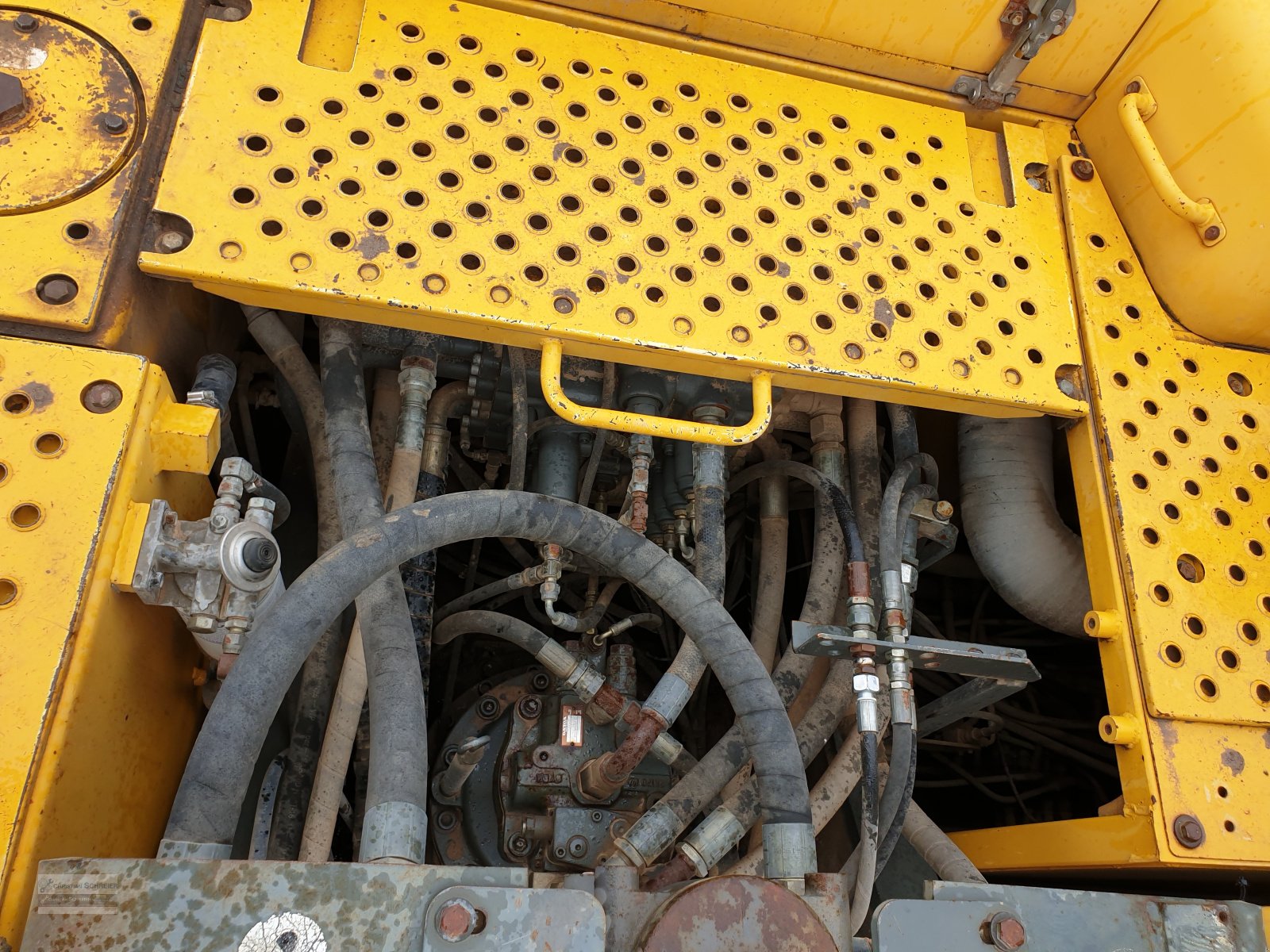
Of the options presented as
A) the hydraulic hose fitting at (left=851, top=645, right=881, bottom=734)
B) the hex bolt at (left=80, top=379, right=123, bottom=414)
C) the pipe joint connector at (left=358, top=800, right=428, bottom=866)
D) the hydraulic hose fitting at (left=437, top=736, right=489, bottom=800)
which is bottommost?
the pipe joint connector at (left=358, top=800, right=428, bottom=866)

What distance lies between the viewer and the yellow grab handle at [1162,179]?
5.46 feet

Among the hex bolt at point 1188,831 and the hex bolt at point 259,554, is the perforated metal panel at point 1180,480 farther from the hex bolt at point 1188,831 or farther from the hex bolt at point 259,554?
the hex bolt at point 259,554

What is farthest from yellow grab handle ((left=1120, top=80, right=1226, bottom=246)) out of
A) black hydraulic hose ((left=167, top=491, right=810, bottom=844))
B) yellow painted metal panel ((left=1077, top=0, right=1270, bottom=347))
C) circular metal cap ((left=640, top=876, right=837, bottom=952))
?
circular metal cap ((left=640, top=876, right=837, bottom=952))

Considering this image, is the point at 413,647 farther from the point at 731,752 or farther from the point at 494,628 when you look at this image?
the point at 731,752

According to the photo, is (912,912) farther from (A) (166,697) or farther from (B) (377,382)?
(B) (377,382)

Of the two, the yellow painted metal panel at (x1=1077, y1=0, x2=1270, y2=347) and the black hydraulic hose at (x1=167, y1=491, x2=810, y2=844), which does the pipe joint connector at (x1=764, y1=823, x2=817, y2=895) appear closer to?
the black hydraulic hose at (x1=167, y1=491, x2=810, y2=844)

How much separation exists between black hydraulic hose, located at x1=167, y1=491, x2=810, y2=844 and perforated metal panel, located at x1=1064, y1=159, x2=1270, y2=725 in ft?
2.09

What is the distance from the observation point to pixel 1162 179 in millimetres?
1664

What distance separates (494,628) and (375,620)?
42 cm

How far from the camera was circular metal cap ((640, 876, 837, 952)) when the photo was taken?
94 centimetres

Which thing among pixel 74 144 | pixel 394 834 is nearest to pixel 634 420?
pixel 394 834

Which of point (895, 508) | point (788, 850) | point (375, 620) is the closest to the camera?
point (788, 850)

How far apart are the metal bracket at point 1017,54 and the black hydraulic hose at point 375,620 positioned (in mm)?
1308

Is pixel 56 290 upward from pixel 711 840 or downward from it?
upward
